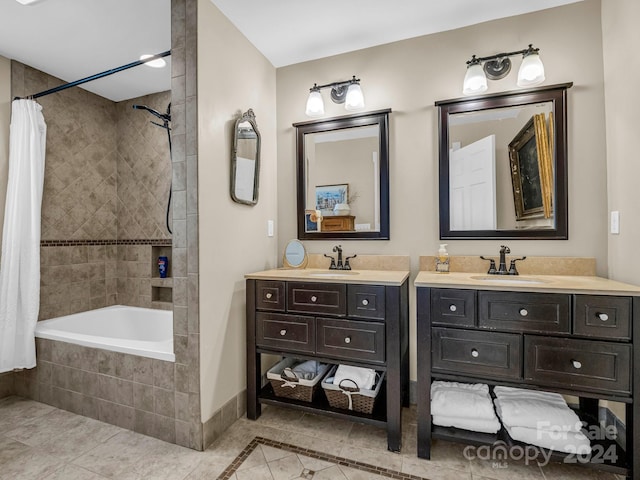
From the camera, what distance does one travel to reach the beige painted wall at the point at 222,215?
1.77 m

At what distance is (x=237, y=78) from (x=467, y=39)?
5.04ft

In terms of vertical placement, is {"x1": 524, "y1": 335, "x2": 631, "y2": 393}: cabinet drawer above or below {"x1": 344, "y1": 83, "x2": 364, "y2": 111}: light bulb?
below

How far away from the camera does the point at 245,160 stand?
214 cm

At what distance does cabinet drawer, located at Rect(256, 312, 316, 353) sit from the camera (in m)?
1.86

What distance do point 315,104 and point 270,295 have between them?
142 centimetres

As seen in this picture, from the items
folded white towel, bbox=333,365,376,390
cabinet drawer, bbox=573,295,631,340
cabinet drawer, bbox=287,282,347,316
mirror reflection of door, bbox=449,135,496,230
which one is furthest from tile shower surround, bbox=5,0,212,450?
cabinet drawer, bbox=573,295,631,340

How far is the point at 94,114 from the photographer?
9.67 feet

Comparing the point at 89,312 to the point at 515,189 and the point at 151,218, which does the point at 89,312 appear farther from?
the point at 515,189

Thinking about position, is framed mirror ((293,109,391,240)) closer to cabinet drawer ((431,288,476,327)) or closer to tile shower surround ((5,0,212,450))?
cabinet drawer ((431,288,476,327))

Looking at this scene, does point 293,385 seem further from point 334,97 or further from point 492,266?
point 334,97

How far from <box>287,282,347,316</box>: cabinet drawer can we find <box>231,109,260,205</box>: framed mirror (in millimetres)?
697

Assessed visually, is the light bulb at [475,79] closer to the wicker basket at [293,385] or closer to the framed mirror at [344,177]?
the framed mirror at [344,177]

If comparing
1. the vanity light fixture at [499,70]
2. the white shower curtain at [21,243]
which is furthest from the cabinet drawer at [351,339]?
the white shower curtain at [21,243]

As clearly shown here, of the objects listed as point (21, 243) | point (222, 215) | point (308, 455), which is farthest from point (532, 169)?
point (21, 243)
